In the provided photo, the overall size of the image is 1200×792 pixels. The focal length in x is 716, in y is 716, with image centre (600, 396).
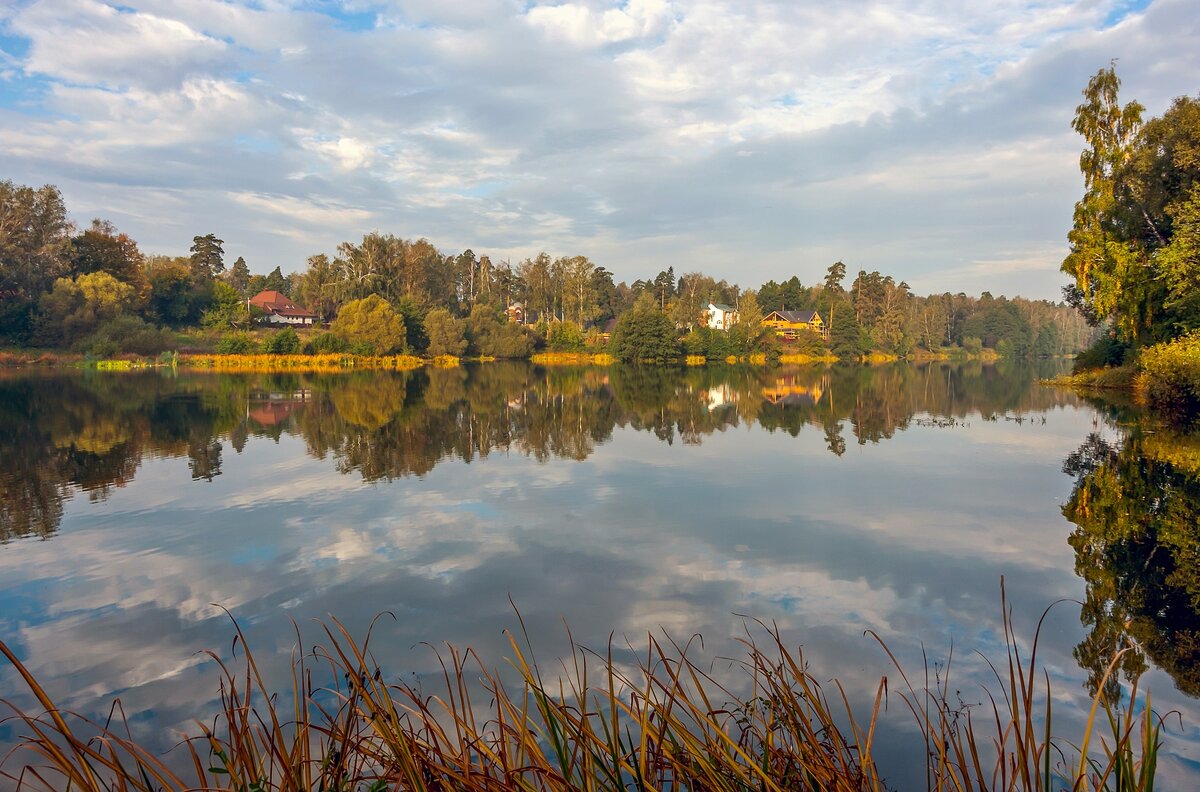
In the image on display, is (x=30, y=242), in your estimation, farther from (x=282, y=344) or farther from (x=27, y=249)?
(x=282, y=344)

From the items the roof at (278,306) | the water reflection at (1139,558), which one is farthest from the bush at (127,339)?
the water reflection at (1139,558)

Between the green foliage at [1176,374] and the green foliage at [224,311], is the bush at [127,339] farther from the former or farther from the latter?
the green foliage at [1176,374]

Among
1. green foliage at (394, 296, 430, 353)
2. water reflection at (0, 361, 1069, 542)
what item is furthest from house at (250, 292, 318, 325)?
water reflection at (0, 361, 1069, 542)

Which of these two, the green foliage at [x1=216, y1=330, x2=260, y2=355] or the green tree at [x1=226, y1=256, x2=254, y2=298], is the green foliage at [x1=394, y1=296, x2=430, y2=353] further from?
the green tree at [x1=226, y1=256, x2=254, y2=298]

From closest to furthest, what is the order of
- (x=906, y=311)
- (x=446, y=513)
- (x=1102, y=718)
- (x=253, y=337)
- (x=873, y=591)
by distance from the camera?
(x=1102, y=718) → (x=873, y=591) → (x=446, y=513) → (x=253, y=337) → (x=906, y=311)

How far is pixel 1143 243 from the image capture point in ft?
91.8

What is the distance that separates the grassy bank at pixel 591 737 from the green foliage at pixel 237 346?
208 ft

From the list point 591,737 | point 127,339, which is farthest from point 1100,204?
point 127,339

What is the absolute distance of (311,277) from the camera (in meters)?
85.8

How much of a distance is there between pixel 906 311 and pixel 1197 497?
10930 centimetres

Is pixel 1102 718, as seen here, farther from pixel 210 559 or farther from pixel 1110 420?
pixel 1110 420

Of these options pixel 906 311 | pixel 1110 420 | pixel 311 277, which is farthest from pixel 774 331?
pixel 1110 420

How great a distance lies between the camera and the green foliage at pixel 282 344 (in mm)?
62969

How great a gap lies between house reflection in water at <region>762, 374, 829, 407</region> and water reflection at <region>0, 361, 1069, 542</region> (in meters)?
0.11
